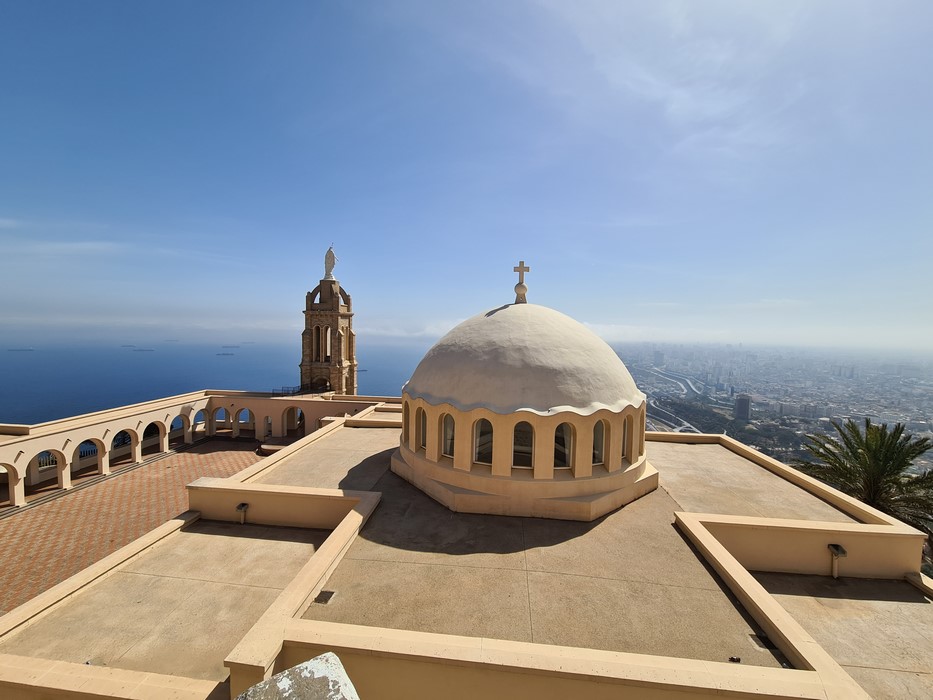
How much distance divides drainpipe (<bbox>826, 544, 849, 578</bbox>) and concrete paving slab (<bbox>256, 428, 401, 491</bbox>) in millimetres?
11750

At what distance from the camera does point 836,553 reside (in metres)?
9.03

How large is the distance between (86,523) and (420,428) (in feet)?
59.0

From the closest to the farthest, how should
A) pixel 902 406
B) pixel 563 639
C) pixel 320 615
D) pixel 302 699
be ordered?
1. pixel 302 699
2. pixel 563 639
3. pixel 320 615
4. pixel 902 406

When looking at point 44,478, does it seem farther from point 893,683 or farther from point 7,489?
point 893,683

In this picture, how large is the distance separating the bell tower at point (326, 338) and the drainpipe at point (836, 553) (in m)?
33.4

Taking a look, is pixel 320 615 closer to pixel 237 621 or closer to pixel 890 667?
pixel 237 621

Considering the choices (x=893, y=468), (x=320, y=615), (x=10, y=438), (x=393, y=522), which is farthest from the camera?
(x=10, y=438)

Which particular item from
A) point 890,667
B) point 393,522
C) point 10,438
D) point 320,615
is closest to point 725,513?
point 890,667

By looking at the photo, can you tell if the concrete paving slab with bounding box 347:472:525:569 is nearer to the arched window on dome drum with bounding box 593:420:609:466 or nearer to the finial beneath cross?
the arched window on dome drum with bounding box 593:420:609:466

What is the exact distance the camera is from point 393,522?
980cm

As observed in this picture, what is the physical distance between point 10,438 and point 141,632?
21.5 meters

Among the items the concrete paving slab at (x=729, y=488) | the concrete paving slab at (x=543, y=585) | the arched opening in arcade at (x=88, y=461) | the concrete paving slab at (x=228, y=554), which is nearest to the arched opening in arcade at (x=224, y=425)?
the arched opening in arcade at (x=88, y=461)

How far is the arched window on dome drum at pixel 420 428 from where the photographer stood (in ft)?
40.8

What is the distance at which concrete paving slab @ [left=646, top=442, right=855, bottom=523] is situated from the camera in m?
10.6
